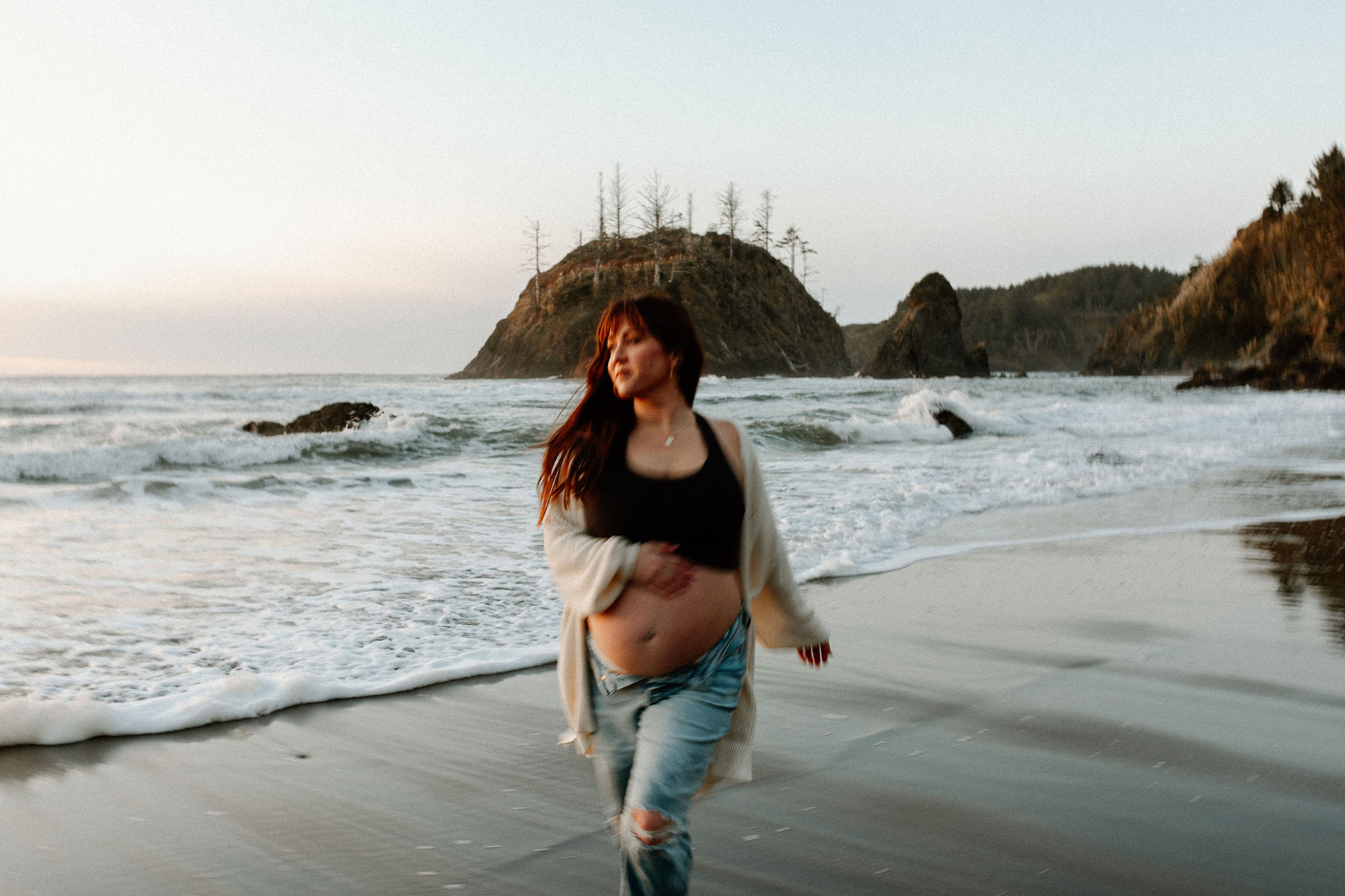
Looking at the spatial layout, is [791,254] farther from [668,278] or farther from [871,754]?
[871,754]

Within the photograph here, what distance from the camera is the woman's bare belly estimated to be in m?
1.99

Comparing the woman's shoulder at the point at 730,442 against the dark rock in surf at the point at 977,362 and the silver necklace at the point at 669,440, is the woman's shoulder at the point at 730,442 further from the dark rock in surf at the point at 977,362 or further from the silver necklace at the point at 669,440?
the dark rock in surf at the point at 977,362

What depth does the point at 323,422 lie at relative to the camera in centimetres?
1912

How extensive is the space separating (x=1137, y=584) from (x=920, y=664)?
8.31ft

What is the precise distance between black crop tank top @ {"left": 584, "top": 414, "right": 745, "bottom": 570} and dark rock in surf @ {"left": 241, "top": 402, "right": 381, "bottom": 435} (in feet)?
57.5

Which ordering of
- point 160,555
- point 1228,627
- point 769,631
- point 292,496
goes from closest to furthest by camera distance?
point 769,631
point 1228,627
point 160,555
point 292,496

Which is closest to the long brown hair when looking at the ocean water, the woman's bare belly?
the woman's bare belly

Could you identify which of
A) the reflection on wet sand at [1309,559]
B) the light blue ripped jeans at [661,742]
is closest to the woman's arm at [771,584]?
the light blue ripped jeans at [661,742]

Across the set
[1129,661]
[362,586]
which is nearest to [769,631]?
[1129,661]

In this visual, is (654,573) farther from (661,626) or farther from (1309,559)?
(1309,559)

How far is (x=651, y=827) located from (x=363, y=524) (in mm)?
7460

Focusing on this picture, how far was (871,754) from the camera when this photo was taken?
341cm

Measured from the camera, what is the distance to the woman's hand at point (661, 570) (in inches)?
78.6

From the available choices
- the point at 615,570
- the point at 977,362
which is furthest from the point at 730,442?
the point at 977,362
